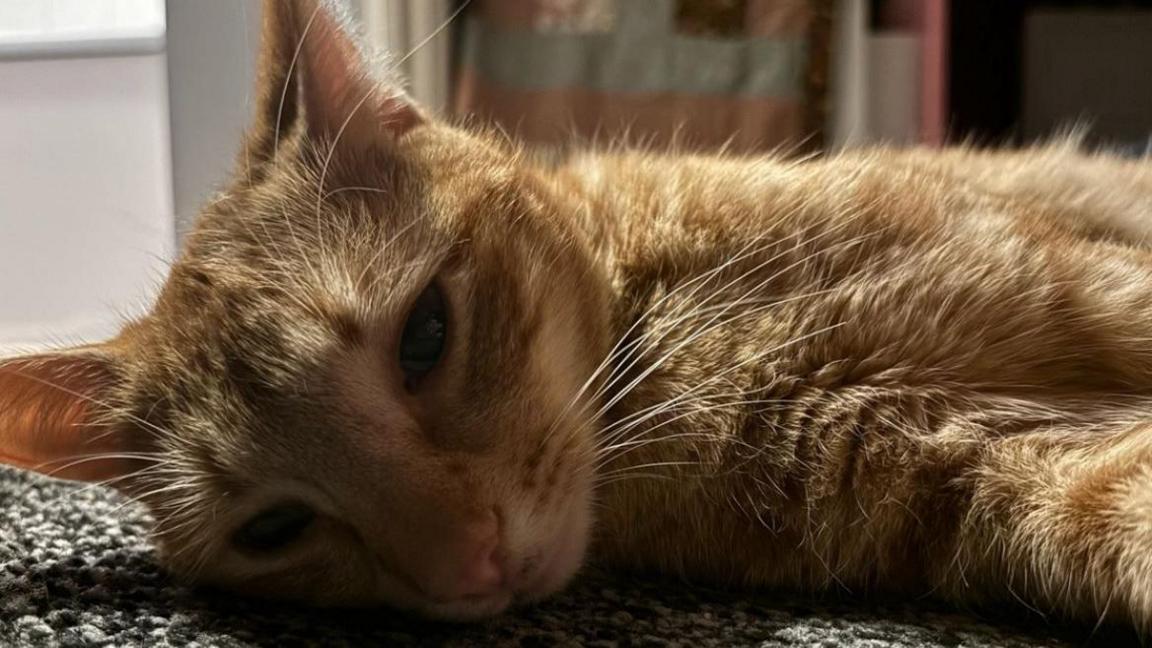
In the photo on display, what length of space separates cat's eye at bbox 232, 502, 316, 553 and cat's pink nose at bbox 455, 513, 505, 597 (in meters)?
0.22

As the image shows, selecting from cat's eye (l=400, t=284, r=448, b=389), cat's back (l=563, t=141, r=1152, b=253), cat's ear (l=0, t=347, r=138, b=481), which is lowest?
cat's ear (l=0, t=347, r=138, b=481)

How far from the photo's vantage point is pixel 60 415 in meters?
1.45

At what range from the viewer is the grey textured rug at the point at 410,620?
1108 mm

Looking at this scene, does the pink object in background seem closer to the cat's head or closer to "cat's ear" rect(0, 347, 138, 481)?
the cat's head

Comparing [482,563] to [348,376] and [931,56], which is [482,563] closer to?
[348,376]

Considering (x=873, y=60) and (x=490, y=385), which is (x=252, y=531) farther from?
(x=873, y=60)

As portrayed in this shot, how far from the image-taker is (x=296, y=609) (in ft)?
4.22

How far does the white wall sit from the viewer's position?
193 centimetres

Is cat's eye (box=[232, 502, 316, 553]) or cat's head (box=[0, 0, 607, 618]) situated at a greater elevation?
cat's head (box=[0, 0, 607, 618])

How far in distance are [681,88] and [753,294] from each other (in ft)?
7.18

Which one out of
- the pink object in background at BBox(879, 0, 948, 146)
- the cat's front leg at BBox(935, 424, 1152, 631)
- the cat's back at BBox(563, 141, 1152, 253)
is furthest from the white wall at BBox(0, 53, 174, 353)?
the pink object in background at BBox(879, 0, 948, 146)

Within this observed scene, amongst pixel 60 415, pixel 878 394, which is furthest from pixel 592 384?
pixel 60 415

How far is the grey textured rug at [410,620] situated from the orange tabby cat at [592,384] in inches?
1.5

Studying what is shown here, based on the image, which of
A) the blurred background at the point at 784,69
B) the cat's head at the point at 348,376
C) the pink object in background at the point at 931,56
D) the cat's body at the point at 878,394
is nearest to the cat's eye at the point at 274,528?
the cat's head at the point at 348,376
